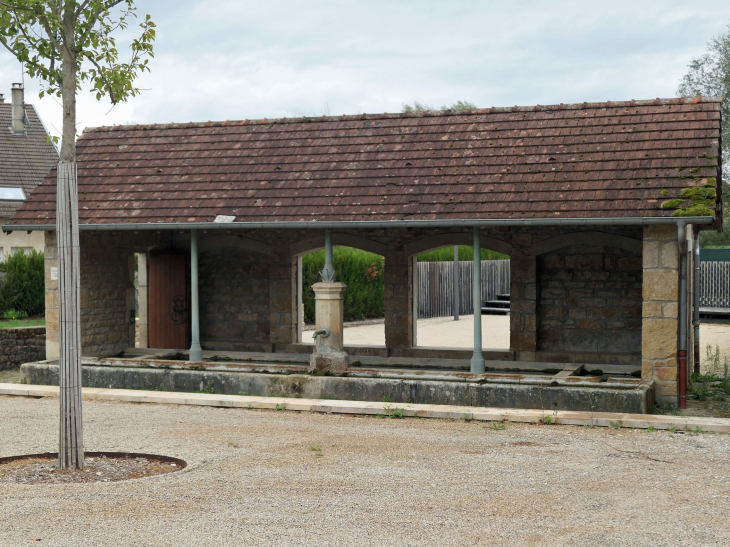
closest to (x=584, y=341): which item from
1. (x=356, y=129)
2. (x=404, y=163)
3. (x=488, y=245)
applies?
(x=488, y=245)

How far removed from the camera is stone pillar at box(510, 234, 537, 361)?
1356 cm

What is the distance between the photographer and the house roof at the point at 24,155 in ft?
96.9

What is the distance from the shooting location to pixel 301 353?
15.0m

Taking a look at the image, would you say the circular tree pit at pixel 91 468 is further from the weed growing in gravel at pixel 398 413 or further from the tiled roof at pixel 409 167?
the tiled roof at pixel 409 167

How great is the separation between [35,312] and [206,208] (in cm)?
814

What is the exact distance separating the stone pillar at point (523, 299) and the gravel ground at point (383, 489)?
3637mm

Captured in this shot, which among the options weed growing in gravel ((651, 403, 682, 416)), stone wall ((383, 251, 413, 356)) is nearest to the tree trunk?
weed growing in gravel ((651, 403, 682, 416))

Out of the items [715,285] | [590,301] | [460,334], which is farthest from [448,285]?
[590,301]

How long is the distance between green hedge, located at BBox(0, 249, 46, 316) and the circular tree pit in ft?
38.2

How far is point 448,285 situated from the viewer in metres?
29.2

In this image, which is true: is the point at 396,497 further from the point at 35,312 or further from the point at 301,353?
the point at 35,312

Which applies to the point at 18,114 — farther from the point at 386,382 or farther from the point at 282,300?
the point at 386,382

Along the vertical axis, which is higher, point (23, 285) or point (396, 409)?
point (23, 285)

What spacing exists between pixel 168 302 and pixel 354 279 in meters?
11.1
